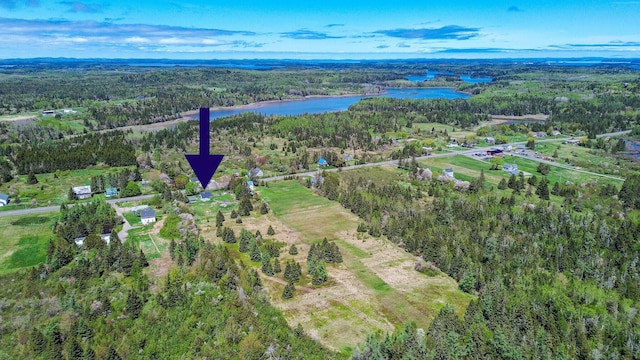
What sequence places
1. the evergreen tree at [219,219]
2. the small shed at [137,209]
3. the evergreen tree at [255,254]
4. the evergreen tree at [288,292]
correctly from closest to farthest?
the evergreen tree at [288,292] < the evergreen tree at [255,254] < the evergreen tree at [219,219] < the small shed at [137,209]

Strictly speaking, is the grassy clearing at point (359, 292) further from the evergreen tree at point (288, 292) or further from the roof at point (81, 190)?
the roof at point (81, 190)

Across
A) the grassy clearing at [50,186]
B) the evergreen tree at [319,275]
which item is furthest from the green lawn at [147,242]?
the grassy clearing at [50,186]

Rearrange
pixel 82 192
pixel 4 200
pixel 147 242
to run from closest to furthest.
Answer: pixel 147 242 → pixel 4 200 → pixel 82 192

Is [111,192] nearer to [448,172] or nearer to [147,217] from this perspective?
[147,217]

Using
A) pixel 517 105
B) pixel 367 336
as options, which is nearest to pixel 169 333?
pixel 367 336

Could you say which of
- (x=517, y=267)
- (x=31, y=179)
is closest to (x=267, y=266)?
(x=517, y=267)

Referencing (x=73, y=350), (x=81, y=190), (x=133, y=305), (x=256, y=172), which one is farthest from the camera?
(x=256, y=172)
